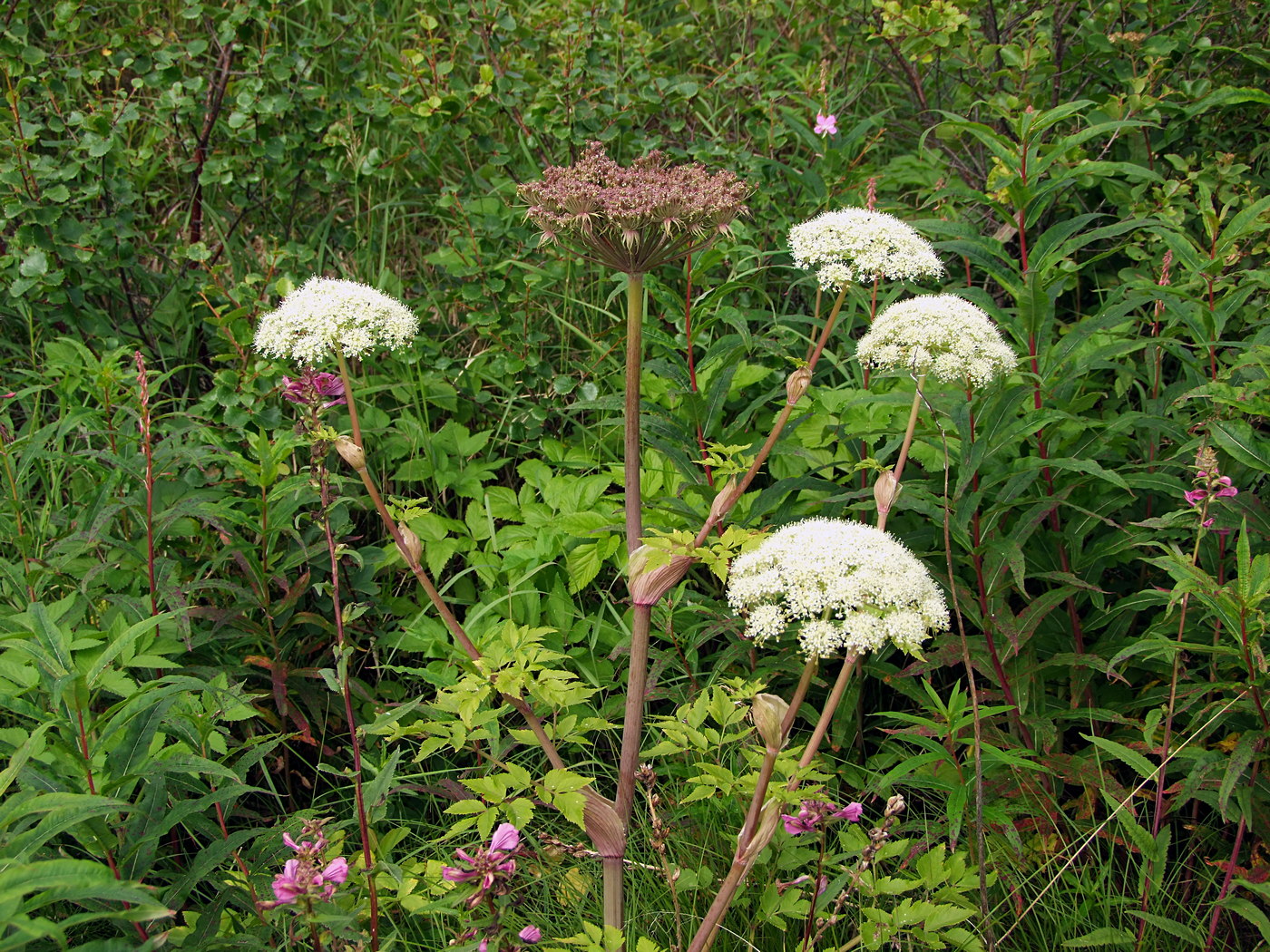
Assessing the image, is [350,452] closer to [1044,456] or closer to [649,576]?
[649,576]

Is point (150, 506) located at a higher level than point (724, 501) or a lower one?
lower

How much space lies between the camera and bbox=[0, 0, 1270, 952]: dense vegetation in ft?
6.95

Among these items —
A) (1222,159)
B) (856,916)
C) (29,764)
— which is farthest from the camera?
(1222,159)

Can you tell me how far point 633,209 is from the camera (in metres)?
1.93

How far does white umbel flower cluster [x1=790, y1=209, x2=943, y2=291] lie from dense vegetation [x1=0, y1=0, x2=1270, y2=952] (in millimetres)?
590

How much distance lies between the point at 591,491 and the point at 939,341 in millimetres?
1488

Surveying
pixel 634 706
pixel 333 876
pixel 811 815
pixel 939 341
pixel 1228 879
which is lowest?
pixel 1228 879

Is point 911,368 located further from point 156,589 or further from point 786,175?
point 786,175

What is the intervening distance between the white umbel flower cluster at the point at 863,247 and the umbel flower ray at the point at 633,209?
0.20 m

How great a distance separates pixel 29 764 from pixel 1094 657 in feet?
8.27

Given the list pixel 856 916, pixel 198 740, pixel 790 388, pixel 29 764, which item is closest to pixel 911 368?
pixel 790 388

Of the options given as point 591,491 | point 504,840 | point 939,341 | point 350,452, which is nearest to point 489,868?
point 504,840

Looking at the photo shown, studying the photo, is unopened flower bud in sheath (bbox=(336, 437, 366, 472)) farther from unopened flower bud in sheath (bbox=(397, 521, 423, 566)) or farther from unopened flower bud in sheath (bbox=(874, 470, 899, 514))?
unopened flower bud in sheath (bbox=(874, 470, 899, 514))

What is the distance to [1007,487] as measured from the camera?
2.60 meters
